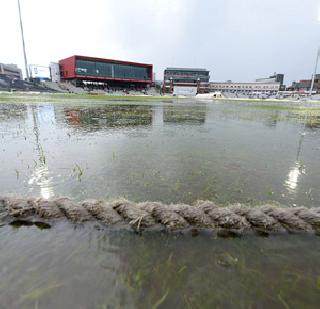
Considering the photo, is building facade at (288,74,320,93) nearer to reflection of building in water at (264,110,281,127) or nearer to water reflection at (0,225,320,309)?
reflection of building in water at (264,110,281,127)

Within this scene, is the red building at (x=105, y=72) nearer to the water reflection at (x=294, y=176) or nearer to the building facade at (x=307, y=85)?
the building facade at (x=307, y=85)

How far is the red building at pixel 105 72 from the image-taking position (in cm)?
9869

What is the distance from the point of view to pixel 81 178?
4469mm

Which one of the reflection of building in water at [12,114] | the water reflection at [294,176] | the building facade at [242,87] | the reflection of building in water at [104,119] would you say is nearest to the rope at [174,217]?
the water reflection at [294,176]

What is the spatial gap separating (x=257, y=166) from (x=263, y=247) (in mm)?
3444

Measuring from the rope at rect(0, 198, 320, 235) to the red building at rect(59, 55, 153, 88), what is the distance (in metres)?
110

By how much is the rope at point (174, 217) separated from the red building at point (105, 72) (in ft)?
360

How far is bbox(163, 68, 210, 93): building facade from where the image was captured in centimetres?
14212

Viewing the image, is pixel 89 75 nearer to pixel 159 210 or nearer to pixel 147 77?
pixel 147 77

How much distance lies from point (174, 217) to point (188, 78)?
154 metres

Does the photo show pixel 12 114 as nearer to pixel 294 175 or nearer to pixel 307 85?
pixel 294 175

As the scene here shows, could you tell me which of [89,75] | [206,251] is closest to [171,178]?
[206,251]

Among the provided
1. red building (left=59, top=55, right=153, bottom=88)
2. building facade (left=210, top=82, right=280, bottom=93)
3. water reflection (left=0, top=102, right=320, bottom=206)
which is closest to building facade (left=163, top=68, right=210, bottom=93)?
building facade (left=210, top=82, right=280, bottom=93)

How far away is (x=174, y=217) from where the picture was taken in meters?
2.69
